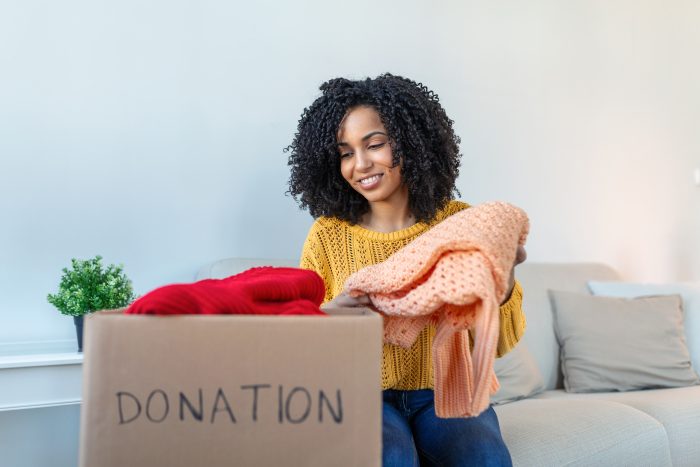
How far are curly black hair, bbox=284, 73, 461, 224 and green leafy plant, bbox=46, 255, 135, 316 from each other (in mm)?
430

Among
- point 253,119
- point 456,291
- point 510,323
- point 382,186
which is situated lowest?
point 510,323

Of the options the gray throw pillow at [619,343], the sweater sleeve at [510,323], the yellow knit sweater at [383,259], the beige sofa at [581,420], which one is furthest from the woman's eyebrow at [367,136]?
the gray throw pillow at [619,343]

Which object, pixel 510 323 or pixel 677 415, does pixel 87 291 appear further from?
pixel 677 415

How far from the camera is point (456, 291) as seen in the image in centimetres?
87

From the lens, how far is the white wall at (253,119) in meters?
1.63

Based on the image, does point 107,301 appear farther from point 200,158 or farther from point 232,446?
point 232,446

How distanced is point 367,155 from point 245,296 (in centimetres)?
64

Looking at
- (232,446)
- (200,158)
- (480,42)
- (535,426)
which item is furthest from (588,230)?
(232,446)

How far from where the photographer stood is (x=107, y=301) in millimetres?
1490

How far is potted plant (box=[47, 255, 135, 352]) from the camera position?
58.2 inches

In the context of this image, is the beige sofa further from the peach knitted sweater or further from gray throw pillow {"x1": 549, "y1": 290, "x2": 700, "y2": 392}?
the peach knitted sweater

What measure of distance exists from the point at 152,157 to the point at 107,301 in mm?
418

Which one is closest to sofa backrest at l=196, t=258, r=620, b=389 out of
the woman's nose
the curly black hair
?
the curly black hair

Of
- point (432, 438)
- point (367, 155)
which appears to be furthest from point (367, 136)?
point (432, 438)
